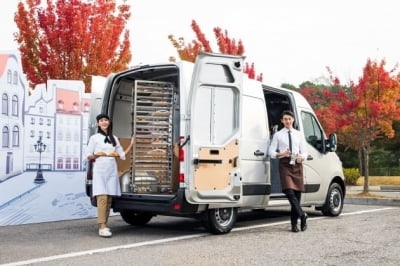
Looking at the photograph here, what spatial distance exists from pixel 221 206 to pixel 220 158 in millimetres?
705

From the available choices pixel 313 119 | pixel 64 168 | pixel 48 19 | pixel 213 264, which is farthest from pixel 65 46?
pixel 213 264

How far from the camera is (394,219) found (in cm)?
978

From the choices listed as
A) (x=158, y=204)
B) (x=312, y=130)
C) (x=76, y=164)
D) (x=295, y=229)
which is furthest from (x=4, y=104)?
(x=312, y=130)

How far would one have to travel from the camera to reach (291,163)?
324 inches

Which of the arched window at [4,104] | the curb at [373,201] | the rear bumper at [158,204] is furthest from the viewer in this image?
the curb at [373,201]

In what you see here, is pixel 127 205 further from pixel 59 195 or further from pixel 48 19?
pixel 48 19

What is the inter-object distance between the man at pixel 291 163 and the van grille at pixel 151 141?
1606mm

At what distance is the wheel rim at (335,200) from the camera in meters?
10.2

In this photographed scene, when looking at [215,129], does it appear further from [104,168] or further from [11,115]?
[11,115]

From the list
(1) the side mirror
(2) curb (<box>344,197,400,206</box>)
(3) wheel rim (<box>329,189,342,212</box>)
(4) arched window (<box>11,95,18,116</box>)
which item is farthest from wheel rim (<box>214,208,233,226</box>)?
(2) curb (<box>344,197,400,206</box>)

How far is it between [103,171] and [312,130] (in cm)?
403

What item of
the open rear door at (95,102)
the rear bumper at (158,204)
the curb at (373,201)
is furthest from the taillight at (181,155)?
the curb at (373,201)

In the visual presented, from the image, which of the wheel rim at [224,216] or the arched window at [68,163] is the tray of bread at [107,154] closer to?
the wheel rim at [224,216]

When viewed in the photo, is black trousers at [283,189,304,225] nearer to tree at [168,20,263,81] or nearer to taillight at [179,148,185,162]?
taillight at [179,148,185,162]
